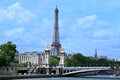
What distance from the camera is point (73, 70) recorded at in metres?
101

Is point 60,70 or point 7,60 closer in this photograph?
point 7,60

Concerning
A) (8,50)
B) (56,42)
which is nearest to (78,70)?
(8,50)

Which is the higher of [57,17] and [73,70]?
[57,17]

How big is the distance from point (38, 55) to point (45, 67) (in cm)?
3761

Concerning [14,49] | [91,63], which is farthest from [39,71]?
[91,63]

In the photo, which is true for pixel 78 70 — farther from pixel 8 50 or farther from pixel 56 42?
pixel 56 42

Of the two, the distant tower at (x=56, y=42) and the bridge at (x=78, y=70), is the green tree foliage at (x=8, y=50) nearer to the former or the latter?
the bridge at (x=78, y=70)

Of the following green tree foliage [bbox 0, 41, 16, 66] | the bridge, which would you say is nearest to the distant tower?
the bridge

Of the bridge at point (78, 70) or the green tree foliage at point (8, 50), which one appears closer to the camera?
the green tree foliage at point (8, 50)

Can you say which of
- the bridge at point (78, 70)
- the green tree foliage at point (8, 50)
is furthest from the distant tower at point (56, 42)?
the green tree foliage at point (8, 50)

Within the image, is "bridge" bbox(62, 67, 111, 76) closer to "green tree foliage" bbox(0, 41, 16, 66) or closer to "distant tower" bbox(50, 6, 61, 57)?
"green tree foliage" bbox(0, 41, 16, 66)

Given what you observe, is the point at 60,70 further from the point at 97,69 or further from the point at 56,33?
the point at 56,33

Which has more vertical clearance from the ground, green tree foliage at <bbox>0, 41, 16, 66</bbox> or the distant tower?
the distant tower

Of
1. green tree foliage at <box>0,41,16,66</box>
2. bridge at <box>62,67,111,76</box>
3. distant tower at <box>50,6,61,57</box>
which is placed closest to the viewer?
green tree foliage at <box>0,41,16,66</box>
